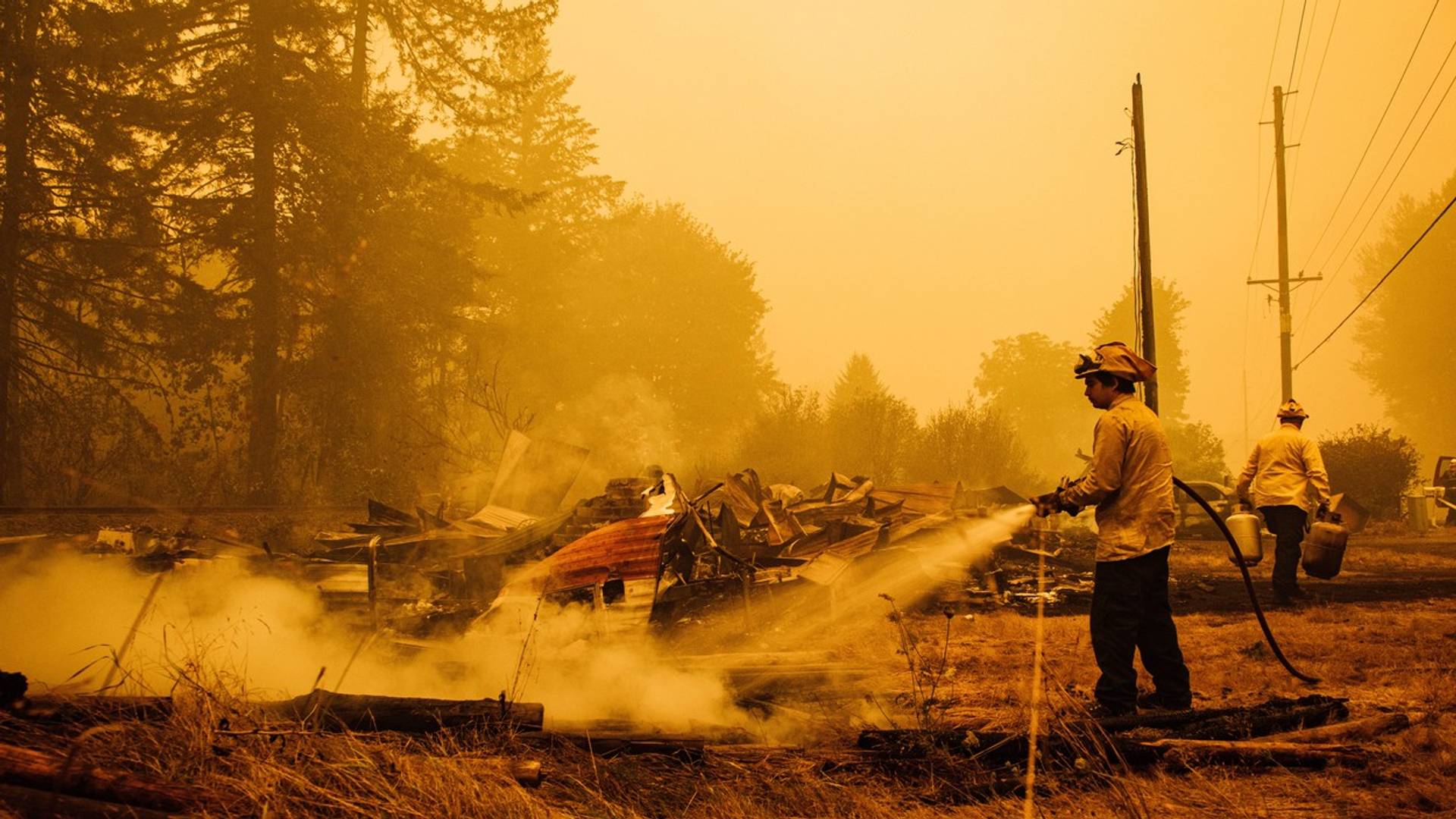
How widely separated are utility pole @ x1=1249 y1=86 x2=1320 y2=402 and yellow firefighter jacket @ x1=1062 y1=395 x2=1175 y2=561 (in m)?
20.8

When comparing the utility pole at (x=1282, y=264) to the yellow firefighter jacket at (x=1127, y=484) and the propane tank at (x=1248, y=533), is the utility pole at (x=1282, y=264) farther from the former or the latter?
the yellow firefighter jacket at (x=1127, y=484)

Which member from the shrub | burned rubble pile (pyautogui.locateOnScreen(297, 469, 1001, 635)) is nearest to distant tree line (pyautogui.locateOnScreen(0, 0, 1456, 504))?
burned rubble pile (pyautogui.locateOnScreen(297, 469, 1001, 635))

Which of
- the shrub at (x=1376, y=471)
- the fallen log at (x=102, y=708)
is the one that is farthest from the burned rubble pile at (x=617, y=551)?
the shrub at (x=1376, y=471)

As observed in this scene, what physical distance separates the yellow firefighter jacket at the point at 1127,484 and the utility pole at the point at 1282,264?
68.3ft

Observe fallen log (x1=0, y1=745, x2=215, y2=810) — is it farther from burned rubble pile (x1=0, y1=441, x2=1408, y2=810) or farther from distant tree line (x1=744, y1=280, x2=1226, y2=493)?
distant tree line (x1=744, y1=280, x2=1226, y2=493)

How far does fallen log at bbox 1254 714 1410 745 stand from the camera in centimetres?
360

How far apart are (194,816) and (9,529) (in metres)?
8.08

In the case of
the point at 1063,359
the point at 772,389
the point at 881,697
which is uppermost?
the point at 1063,359

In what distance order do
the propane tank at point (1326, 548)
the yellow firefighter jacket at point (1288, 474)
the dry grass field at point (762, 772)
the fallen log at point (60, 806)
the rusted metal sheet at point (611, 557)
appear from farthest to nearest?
the yellow firefighter jacket at point (1288, 474) < the propane tank at point (1326, 548) < the rusted metal sheet at point (611, 557) < the dry grass field at point (762, 772) < the fallen log at point (60, 806)

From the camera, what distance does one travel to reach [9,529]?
26.3 ft

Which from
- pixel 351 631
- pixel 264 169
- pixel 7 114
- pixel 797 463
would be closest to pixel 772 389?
pixel 797 463

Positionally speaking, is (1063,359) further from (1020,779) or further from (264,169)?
Answer: (1020,779)

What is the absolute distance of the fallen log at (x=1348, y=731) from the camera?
142 inches

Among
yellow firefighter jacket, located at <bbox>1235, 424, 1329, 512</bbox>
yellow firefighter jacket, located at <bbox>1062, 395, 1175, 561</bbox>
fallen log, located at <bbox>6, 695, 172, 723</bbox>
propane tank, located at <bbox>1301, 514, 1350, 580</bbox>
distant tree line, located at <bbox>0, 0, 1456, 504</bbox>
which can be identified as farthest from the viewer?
distant tree line, located at <bbox>0, 0, 1456, 504</bbox>
